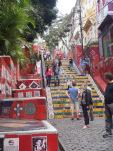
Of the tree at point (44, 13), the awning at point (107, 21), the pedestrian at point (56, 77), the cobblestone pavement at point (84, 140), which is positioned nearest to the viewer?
the cobblestone pavement at point (84, 140)

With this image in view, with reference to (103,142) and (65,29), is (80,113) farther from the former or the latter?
(65,29)

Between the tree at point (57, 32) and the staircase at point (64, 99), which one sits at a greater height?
the tree at point (57, 32)

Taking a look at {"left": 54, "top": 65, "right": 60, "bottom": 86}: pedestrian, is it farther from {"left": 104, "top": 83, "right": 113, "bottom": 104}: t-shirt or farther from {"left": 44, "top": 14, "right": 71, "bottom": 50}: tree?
{"left": 44, "top": 14, "right": 71, "bottom": 50}: tree

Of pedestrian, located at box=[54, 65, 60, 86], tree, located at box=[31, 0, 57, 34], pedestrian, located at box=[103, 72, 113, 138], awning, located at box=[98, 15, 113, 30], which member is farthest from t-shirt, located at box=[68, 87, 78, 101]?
awning, located at box=[98, 15, 113, 30]

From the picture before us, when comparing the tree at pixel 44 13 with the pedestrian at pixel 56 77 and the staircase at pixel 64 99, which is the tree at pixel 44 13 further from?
the pedestrian at pixel 56 77

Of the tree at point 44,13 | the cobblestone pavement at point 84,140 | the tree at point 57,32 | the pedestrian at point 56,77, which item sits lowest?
the cobblestone pavement at point 84,140

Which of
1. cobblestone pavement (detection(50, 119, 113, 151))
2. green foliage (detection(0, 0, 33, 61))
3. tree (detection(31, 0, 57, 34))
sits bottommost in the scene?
cobblestone pavement (detection(50, 119, 113, 151))

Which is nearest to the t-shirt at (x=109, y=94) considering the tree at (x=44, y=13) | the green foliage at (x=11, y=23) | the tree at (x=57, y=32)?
the green foliage at (x=11, y=23)

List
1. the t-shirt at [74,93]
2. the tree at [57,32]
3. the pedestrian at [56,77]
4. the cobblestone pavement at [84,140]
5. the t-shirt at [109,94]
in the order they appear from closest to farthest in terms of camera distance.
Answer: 1. the cobblestone pavement at [84,140]
2. the t-shirt at [109,94]
3. the t-shirt at [74,93]
4. the pedestrian at [56,77]
5. the tree at [57,32]

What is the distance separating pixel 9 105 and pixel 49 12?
16.7 meters

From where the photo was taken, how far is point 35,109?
6113mm

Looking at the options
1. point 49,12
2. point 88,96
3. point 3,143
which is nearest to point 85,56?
point 49,12

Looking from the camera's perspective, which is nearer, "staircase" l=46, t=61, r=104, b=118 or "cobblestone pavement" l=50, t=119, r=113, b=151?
"cobblestone pavement" l=50, t=119, r=113, b=151

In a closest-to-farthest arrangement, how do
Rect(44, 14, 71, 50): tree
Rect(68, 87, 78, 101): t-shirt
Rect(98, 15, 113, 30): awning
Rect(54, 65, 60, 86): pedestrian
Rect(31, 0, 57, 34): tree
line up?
1. Rect(68, 87, 78, 101): t-shirt
2. Rect(31, 0, 57, 34): tree
3. Rect(54, 65, 60, 86): pedestrian
4. Rect(98, 15, 113, 30): awning
5. Rect(44, 14, 71, 50): tree
